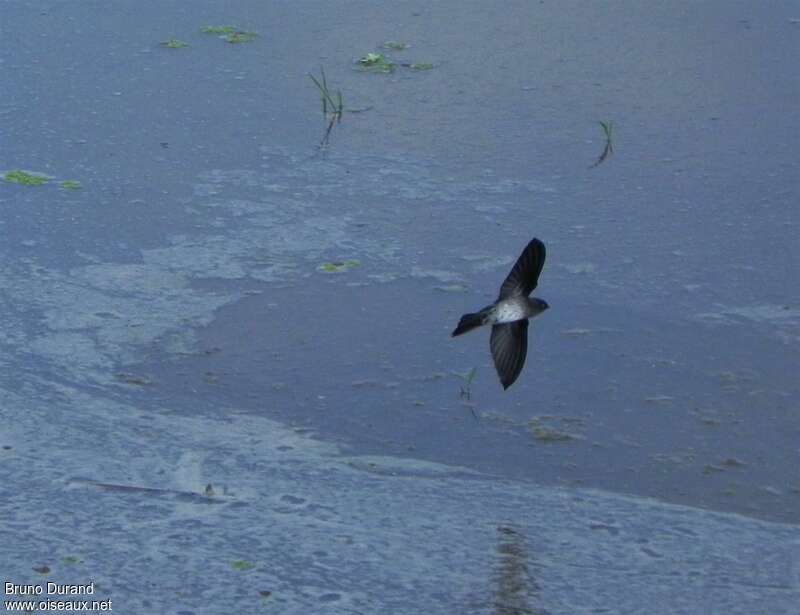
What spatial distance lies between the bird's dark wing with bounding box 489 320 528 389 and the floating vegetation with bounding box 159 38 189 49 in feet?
10.8

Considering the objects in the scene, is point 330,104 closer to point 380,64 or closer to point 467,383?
point 380,64

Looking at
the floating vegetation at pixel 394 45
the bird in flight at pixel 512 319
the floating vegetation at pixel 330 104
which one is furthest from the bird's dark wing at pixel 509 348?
the floating vegetation at pixel 394 45

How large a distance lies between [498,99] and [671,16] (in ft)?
4.26

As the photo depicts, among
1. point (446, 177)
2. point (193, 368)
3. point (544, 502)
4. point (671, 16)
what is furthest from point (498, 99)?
point (544, 502)

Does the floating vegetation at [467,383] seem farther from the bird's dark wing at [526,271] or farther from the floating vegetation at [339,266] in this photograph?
the floating vegetation at [339,266]

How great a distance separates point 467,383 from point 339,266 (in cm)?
80

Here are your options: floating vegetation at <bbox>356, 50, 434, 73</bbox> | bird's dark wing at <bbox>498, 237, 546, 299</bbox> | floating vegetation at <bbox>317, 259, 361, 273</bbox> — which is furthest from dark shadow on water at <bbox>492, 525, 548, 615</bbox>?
floating vegetation at <bbox>356, 50, 434, 73</bbox>

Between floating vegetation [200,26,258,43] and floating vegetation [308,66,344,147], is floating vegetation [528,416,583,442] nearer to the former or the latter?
floating vegetation [308,66,344,147]

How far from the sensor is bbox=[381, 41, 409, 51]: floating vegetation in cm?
670

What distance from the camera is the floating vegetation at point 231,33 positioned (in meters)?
6.82

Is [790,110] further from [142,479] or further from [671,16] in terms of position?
[142,479]

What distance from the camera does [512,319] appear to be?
3.89m

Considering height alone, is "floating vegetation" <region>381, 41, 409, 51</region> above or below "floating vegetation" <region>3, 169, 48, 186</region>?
above

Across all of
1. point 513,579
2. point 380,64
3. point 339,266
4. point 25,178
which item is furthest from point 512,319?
point 380,64
